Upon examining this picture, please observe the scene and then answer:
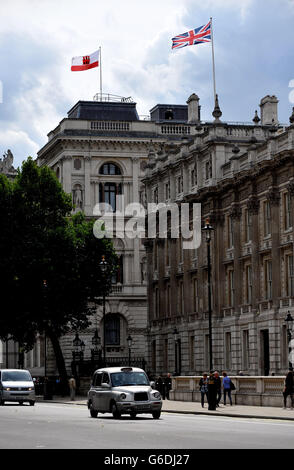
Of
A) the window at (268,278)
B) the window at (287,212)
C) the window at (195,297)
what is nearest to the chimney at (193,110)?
the window at (195,297)

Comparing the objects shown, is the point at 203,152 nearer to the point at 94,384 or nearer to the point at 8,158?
the point at 94,384

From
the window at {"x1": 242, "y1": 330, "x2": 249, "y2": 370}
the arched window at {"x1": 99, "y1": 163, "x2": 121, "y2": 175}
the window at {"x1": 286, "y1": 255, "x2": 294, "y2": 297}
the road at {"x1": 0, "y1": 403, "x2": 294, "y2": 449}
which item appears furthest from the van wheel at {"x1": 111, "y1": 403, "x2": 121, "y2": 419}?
the arched window at {"x1": 99, "y1": 163, "x2": 121, "y2": 175}

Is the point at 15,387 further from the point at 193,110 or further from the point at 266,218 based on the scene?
the point at 193,110

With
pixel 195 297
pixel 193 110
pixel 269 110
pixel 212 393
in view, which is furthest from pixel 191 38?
pixel 212 393

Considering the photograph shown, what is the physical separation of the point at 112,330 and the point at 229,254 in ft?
94.7

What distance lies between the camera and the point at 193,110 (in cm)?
9912

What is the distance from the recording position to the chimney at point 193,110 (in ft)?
320

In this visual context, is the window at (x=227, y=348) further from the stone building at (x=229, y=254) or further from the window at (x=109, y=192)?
the window at (x=109, y=192)

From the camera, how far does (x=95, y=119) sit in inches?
4003

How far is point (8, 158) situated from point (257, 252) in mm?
72247

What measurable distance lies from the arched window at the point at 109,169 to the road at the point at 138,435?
66.4 meters

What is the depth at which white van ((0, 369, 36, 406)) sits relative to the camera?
54.0 metres

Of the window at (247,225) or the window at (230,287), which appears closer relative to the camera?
the window at (247,225)

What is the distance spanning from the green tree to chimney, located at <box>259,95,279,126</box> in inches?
616
